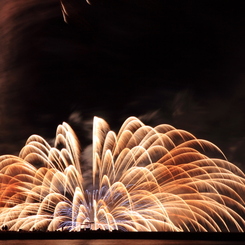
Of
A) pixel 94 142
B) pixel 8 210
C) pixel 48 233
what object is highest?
pixel 94 142

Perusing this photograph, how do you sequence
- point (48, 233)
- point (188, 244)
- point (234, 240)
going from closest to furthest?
point (188, 244) → point (234, 240) → point (48, 233)

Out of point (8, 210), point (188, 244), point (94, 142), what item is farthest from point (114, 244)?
point (8, 210)

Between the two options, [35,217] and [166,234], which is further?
[35,217]

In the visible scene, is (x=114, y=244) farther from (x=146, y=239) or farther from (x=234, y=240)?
(x=234, y=240)

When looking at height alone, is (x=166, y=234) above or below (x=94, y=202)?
below

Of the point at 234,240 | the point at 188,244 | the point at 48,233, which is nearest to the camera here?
the point at 188,244

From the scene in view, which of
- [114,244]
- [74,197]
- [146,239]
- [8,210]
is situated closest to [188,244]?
[114,244]

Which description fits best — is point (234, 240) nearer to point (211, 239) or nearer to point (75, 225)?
point (211, 239)
